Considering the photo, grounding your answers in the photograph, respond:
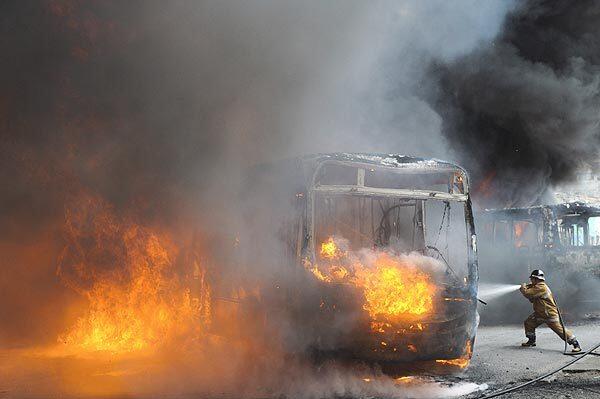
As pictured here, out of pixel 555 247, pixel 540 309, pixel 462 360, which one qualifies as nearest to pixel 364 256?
pixel 462 360

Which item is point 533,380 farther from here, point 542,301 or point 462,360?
point 542,301

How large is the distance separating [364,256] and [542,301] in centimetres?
390

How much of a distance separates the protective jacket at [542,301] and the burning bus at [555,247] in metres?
5.08

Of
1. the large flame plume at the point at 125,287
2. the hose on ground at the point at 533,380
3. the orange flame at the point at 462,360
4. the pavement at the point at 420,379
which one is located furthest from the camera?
the large flame plume at the point at 125,287

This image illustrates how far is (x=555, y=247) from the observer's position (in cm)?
1262

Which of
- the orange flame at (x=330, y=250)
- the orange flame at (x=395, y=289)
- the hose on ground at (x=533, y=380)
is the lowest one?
the hose on ground at (x=533, y=380)

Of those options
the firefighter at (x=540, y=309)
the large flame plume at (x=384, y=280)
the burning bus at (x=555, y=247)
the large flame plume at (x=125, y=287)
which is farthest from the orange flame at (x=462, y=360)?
the burning bus at (x=555, y=247)

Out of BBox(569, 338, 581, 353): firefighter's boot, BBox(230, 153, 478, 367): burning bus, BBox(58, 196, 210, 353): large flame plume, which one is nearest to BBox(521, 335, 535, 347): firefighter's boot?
BBox(569, 338, 581, 353): firefighter's boot

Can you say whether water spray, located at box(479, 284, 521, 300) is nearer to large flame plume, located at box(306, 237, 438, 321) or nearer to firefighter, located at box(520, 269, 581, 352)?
firefighter, located at box(520, 269, 581, 352)

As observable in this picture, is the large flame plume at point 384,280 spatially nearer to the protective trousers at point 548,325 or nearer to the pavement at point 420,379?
the pavement at point 420,379

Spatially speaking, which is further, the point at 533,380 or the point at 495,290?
the point at 495,290

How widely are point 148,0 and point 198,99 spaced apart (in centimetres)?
207

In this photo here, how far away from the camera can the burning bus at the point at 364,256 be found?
5250 mm

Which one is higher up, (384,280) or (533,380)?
(384,280)
